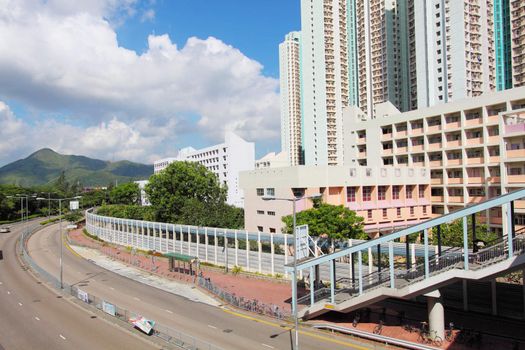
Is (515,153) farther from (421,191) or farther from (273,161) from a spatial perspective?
(273,161)

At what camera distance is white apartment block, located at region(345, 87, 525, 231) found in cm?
4909

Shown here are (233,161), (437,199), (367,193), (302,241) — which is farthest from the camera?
(233,161)

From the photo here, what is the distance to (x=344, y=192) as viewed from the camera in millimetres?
48938

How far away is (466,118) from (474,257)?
44442mm

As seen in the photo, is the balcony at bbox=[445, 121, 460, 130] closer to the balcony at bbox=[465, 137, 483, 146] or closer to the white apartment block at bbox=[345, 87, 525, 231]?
the white apartment block at bbox=[345, 87, 525, 231]

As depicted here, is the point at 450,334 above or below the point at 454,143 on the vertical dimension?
below

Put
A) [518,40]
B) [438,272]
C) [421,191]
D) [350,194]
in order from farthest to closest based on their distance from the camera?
[518,40]
[421,191]
[350,194]
[438,272]

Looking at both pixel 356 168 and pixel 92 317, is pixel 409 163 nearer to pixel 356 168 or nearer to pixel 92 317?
pixel 356 168

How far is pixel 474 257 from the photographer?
20.2 m

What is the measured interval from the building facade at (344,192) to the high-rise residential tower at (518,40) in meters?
50.0

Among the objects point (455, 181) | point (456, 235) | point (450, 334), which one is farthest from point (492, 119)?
point (450, 334)

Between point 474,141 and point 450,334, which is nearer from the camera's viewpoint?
point 450,334

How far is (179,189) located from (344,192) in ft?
109

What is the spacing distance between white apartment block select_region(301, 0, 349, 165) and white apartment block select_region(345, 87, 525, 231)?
43.4 metres
